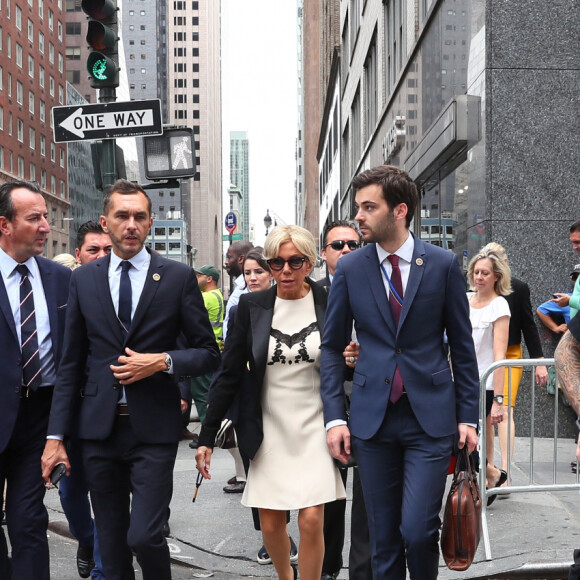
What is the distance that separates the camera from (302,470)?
14.6 ft

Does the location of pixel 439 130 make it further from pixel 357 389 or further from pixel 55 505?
pixel 357 389

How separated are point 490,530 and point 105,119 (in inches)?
179

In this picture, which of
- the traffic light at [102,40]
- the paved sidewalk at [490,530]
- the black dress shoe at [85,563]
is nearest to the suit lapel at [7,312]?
the black dress shoe at [85,563]

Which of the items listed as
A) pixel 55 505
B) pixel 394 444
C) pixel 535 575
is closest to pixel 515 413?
pixel 535 575

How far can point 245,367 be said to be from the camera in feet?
15.2

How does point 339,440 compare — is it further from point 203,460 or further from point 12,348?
point 12,348

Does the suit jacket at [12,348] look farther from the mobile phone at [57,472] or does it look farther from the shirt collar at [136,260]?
the shirt collar at [136,260]

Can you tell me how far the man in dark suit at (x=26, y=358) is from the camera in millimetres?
4066

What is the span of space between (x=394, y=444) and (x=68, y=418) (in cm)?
160

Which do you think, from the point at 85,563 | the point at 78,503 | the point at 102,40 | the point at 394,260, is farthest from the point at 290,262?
the point at 102,40

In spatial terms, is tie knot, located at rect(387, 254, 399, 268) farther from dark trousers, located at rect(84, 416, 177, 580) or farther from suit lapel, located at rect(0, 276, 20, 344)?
suit lapel, located at rect(0, 276, 20, 344)

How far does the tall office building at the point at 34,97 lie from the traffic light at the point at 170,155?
6925 centimetres

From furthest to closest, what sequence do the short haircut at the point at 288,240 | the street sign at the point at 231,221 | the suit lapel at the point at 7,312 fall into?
1. the street sign at the point at 231,221
2. the short haircut at the point at 288,240
3. the suit lapel at the point at 7,312

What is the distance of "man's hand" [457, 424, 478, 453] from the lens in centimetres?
381
